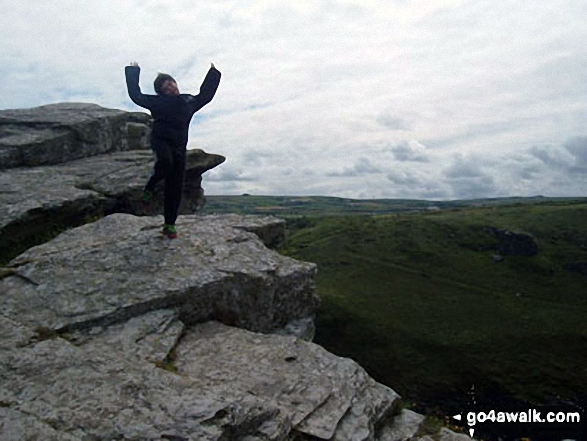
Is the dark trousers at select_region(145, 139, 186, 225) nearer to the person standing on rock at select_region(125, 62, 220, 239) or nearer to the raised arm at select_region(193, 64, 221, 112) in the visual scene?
the person standing on rock at select_region(125, 62, 220, 239)

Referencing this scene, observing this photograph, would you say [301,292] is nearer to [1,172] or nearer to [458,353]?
[1,172]

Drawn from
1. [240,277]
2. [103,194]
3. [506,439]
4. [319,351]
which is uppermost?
[103,194]

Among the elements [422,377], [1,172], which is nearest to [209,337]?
[1,172]

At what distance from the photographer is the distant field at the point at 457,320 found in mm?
100750

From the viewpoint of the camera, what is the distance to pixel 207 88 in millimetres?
14445

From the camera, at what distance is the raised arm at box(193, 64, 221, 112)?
14.3 meters

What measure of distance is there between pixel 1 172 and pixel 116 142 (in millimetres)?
6319

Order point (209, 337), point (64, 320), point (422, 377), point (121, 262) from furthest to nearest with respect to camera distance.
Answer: point (422, 377) < point (121, 262) < point (209, 337) < point (64, 320)

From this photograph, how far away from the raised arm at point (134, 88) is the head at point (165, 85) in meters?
0.42

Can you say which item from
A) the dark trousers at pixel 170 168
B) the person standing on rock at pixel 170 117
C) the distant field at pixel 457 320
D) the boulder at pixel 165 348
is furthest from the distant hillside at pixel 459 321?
the person standing on rock at pixel 170 117

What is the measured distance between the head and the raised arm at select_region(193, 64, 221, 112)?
0.66 m

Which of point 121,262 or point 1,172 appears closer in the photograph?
point 121,262

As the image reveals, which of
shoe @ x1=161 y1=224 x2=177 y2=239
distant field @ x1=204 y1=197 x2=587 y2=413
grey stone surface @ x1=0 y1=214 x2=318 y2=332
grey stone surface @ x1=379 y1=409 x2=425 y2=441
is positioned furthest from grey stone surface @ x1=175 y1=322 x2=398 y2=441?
distant field @ x1=204 y1=197 x2=587 y2=413

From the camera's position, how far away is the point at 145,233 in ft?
50.4
